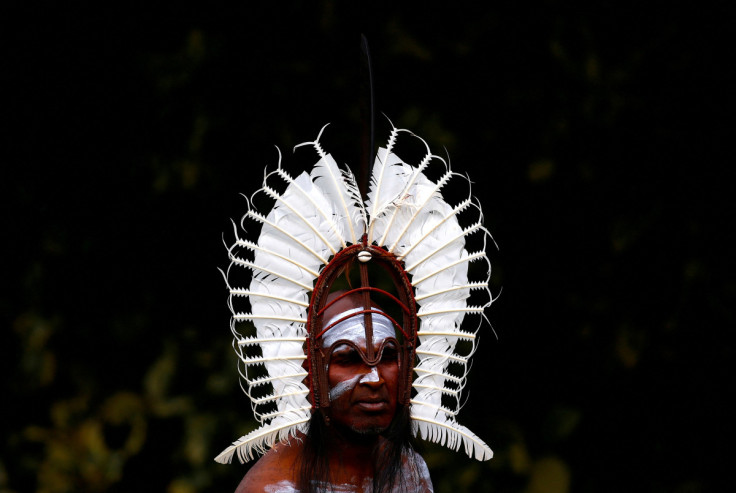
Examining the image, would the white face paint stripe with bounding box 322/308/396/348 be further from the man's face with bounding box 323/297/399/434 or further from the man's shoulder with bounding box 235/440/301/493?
the man's shoulder with bounding box 235/440/301/493

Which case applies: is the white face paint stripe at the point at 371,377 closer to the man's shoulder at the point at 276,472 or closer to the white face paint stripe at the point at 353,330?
the white face paint stripe at the point at 353,330

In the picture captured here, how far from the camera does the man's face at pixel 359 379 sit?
281 centimetres

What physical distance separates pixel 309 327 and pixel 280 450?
0.41 metres

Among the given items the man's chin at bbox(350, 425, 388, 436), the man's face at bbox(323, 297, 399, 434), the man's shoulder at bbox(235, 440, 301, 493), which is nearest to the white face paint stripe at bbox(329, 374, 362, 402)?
the man's face at bbox(323, 297, 399, 434)

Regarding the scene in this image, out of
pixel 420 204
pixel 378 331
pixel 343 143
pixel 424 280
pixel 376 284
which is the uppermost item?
pixel 343 143

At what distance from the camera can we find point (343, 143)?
15.6 ft

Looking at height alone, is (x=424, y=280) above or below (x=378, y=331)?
above

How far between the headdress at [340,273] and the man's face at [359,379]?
0.11ft

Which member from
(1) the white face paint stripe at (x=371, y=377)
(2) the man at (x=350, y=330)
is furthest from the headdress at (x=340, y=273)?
(1) the white face paint stripe at (x=371, y=377)

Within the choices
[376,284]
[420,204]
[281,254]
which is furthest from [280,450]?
[376,284]

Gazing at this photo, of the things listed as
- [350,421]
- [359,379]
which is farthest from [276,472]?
[359,379]

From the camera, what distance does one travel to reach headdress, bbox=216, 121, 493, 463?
287 cm

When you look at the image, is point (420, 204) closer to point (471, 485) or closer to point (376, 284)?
point (376, 284)

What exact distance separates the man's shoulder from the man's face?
7.9 inches
